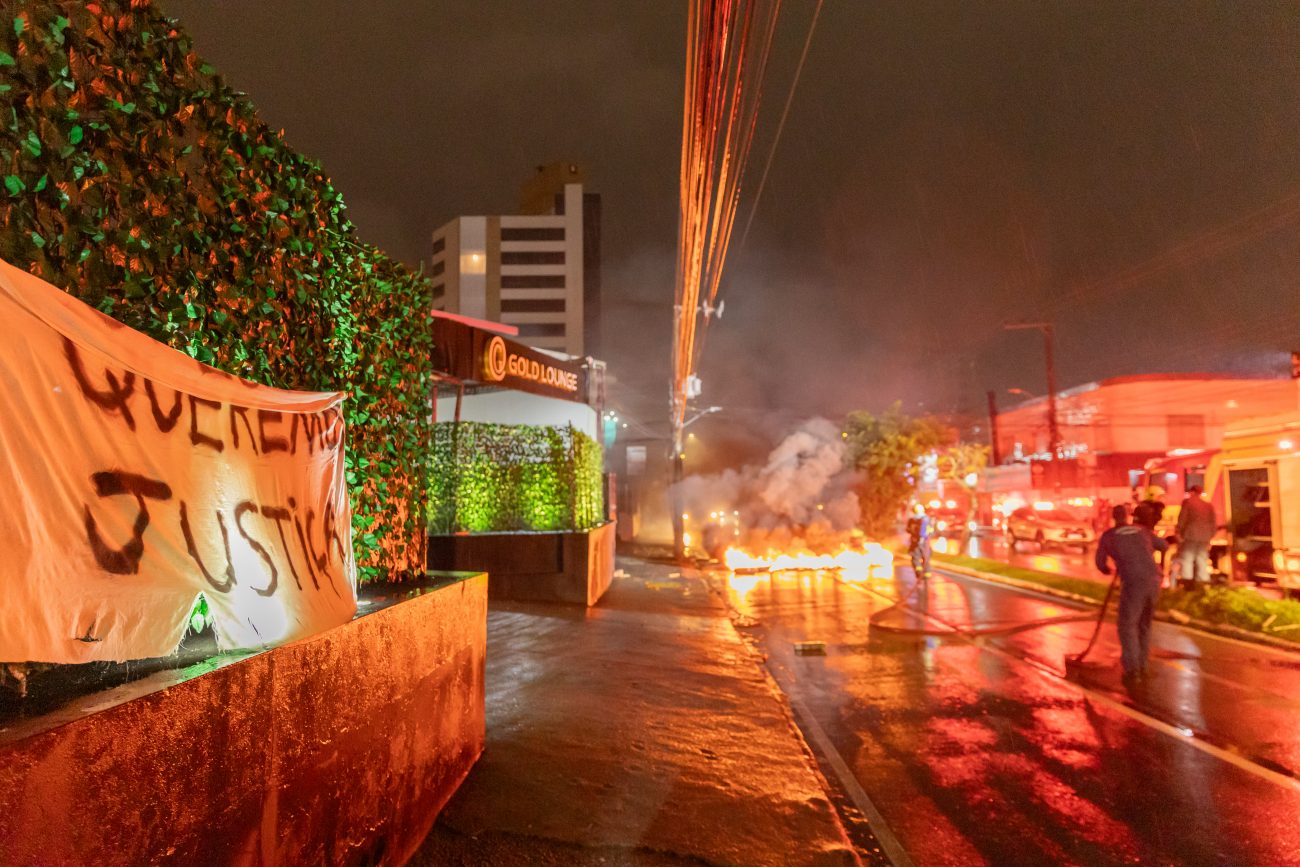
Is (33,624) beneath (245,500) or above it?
beneath

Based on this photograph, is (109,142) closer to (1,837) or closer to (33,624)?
(33,624)

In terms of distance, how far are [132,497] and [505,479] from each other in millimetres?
9408

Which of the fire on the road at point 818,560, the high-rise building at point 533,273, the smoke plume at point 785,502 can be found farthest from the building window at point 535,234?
the fire on the road at point 818,560

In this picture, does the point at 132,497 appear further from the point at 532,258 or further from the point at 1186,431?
the point at 532,258

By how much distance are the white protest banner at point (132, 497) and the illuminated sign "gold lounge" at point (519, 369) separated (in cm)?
796

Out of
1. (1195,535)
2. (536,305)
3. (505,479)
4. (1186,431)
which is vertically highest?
(536,305)

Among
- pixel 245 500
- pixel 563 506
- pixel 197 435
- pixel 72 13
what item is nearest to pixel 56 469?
pixel 197 435

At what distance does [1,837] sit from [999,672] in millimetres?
8456

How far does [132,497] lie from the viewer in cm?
252

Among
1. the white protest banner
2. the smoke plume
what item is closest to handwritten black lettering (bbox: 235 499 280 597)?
the white protest banner

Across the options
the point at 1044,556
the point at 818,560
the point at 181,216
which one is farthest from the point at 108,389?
the point at 1044,556

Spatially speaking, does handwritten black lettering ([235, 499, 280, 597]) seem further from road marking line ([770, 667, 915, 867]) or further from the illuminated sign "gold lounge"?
the illuminated sign "gold lounge"

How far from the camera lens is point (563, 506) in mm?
12430

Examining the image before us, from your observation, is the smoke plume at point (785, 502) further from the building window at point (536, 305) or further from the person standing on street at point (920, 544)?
the building window at point (536, 305)
